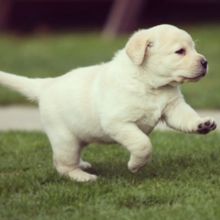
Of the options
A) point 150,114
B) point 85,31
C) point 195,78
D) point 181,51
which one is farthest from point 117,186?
point 85,31

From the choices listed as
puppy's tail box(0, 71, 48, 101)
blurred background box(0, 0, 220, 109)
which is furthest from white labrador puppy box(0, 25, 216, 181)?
blurred background box(0, 0, 220, 109)

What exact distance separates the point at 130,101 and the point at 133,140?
0.93 feet

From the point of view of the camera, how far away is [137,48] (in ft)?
18.2

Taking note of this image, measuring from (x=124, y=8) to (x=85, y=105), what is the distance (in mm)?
10419

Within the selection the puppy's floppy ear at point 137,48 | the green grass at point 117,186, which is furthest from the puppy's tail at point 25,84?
the puppy's floppy ear at point 137,48

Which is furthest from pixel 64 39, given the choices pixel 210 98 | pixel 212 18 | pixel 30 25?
pixel 210 98

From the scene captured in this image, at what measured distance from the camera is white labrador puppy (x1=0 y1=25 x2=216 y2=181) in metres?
5.50

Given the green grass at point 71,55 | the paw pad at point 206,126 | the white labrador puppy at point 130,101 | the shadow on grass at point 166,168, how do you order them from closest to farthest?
the paw pad at point 206,126 < the white labrador puppy at point 130,101 < the shadow on grass at point 166,168 < the green grass at point 71,55

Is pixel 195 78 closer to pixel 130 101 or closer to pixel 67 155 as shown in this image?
pixel 130 101

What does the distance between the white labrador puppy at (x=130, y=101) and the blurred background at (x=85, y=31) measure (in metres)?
3.31

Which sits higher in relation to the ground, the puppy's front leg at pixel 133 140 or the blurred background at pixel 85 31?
the puppy's front leg at pixel 133 140

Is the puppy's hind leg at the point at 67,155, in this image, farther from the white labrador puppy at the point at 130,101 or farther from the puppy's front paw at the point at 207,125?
the puppy's front paw at the point at 207,125

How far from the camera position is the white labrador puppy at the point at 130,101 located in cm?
550

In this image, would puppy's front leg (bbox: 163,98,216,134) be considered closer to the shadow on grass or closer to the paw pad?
the paw pad
